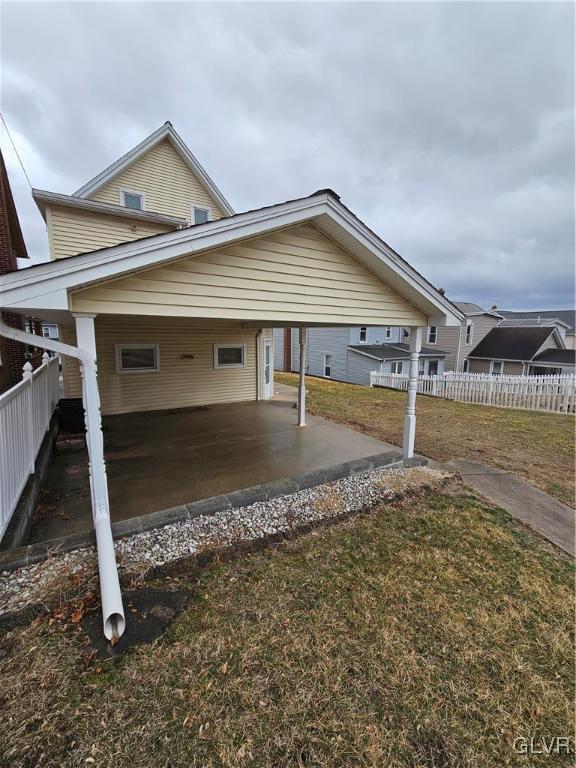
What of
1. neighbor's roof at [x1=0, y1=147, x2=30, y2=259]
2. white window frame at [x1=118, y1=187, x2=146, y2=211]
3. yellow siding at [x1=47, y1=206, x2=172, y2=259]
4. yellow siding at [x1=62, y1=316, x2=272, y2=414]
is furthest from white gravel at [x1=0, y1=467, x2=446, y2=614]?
white window frame at [x1=118, y1=187, x2=146, y2=211]

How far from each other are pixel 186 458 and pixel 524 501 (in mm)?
5346

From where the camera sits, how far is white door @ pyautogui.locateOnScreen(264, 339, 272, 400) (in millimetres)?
10742

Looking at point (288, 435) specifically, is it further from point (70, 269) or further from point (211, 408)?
point (70, 269)

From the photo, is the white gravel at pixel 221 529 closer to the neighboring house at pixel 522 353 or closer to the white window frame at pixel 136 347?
the white window frame at pixel 136 347

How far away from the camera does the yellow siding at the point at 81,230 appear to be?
7785 mm

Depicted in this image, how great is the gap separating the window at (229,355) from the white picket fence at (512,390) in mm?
8690

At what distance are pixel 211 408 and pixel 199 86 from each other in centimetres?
949

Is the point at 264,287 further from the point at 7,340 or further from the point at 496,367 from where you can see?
the point at 496,367

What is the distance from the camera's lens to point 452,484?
503 cm

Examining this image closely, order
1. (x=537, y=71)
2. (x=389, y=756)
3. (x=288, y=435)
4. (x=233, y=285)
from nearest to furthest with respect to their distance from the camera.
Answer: (x=389, y=756)
(x=233, y=285)
(x=288, y=435)
(x=537, y=71)

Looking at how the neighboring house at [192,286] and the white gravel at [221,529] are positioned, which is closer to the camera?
the white gravel at [221,529]

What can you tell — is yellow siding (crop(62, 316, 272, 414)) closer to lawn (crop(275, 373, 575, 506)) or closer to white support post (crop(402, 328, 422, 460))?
lawn (crop(275, 373, 575, 506))

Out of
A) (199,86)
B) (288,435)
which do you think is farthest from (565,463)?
(199,86)

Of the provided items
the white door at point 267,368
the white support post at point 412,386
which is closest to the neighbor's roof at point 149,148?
the white door at point 267,368
